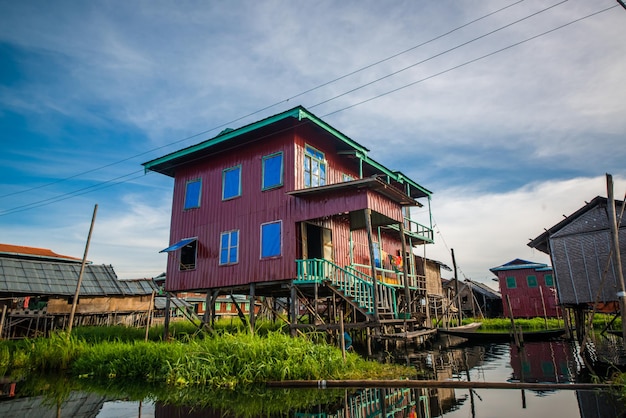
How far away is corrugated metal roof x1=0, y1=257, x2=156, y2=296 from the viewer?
21266 millimetres

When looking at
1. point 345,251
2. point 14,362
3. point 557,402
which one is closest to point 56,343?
point 14,362

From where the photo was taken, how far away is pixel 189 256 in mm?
18000

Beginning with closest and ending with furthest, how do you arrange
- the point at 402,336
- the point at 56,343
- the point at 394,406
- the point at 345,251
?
the point at 394,406
the point at 402,336
the point at 56,343
the point at 345,251

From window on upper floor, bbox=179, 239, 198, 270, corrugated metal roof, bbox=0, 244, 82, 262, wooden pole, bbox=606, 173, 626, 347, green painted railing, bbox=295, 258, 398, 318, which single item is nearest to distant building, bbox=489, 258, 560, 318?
green painted railing, bbox=295, 258, 398, 318

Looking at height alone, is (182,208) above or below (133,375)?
above

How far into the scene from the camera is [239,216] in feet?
54.0

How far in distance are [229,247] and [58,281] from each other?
44.7ft

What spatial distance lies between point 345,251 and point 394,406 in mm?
10389

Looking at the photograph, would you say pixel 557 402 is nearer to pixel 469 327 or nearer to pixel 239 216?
→ pixel 239 216

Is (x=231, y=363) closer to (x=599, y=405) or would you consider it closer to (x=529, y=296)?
(x=599, y=405)

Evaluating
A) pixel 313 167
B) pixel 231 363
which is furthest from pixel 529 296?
pixel 231 363

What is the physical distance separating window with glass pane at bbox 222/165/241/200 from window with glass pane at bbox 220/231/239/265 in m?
1.63

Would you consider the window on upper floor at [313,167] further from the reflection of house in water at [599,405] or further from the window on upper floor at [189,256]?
the reflection of house in water at [599,405]

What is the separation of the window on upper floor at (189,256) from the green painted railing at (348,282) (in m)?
5.55
